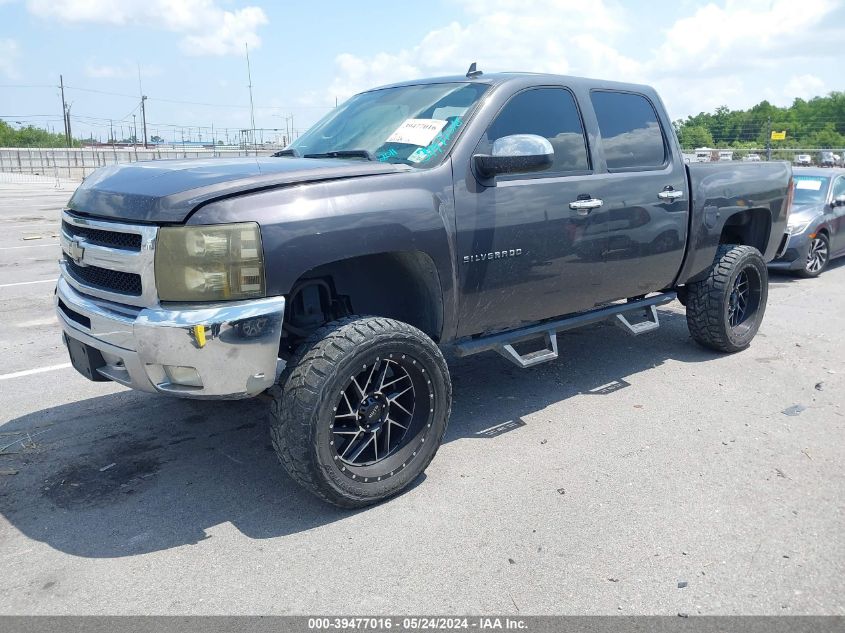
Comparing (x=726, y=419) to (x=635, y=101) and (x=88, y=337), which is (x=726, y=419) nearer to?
(x=635, y=101)

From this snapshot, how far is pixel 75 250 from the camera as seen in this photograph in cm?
362

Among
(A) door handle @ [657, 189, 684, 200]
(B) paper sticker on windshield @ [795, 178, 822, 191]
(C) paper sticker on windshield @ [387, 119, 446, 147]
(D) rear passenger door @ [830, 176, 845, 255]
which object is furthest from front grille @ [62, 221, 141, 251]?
(B) paper sticker on windshield @ [795, 178, 822, 191]

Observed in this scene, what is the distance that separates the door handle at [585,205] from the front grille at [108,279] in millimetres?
2484

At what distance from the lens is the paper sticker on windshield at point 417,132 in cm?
401

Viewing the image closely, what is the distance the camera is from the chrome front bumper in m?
3.04

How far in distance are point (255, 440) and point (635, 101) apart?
3475mm

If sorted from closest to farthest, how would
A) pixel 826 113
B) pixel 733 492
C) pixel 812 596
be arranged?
pixel 812 596, pixel 733 492, pixel 826 113

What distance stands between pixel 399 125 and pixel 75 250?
1871mm

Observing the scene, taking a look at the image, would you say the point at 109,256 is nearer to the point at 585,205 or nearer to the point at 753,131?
the point at 585,205

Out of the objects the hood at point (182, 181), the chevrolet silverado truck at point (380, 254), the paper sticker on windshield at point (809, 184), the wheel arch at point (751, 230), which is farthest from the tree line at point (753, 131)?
the hood at point (182, 181)

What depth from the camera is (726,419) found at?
4.64 meters

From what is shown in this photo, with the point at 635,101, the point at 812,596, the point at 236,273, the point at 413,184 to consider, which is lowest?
the point at 812,596

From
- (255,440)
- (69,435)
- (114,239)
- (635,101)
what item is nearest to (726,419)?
(635,101)

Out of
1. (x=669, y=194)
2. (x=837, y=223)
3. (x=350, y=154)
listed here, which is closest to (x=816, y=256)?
(x=837, y=223)
